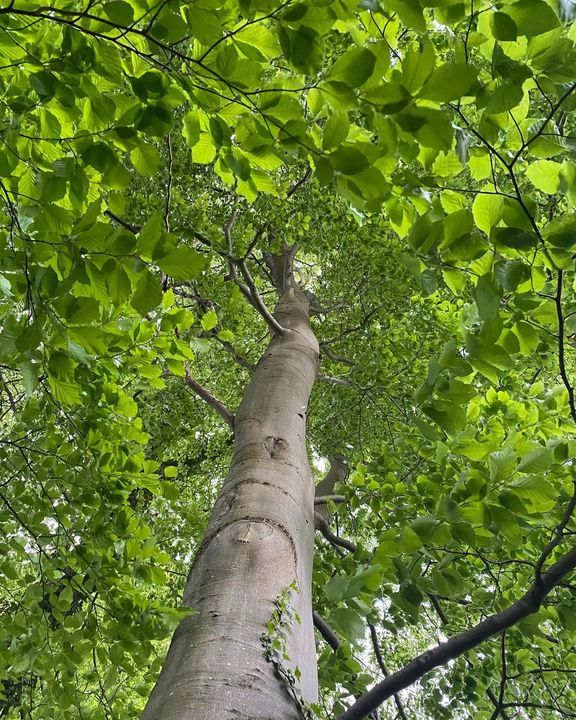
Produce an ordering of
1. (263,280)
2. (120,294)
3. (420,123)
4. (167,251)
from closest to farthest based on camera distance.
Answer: (420,123), (167,251), (120,294), (263,280)

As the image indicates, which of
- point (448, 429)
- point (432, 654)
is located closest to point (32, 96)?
point (448, 429)

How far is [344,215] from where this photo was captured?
16.7ft

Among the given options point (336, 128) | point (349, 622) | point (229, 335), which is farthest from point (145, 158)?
point (349, 622)

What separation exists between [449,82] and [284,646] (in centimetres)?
142

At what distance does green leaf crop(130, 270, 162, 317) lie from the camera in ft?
3.66

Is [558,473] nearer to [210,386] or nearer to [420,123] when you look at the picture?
[420,123]

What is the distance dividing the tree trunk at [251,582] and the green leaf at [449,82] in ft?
4.36

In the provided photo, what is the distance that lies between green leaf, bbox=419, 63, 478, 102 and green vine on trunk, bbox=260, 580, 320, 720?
137 cm

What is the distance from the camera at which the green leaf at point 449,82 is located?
85 cm

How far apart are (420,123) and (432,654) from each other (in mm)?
1383

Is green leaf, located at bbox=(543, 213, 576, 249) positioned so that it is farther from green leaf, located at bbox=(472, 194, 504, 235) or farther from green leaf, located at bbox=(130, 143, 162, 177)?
green leaf, located at bbox=(130, 143, 162, 177)

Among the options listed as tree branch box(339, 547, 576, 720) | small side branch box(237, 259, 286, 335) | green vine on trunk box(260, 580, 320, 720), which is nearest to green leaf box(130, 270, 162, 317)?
green vine on trunk box(260, 580, 320, 720)

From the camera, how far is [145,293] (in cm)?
112

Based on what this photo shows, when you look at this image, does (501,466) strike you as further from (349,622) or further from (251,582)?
(251,582)
